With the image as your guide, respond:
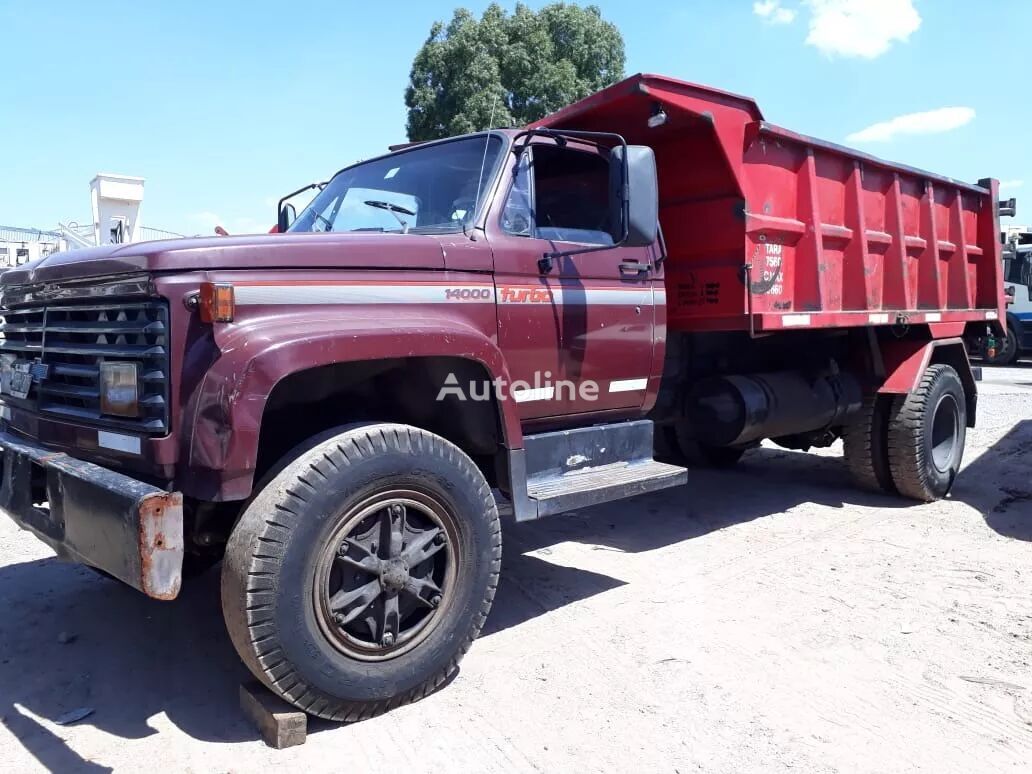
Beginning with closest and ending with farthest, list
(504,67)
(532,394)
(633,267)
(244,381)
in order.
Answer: (244,381) < (532,394) < (633,267) < (504,67)

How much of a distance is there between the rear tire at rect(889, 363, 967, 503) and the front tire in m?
4.15

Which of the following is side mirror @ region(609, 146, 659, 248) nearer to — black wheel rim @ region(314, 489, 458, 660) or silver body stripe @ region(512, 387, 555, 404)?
silver body stripe @ region(512, 387, 555, 404)

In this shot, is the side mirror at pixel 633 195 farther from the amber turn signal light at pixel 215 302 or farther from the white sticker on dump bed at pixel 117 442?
the white sticker on dump bed at pixel 117 442

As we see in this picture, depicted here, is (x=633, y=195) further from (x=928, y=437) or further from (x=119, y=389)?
(x=928, y=437)

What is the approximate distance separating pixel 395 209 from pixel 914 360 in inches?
175

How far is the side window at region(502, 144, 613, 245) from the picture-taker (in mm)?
3838

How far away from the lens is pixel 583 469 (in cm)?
407

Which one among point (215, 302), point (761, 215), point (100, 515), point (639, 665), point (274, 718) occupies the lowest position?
point (639, 665)

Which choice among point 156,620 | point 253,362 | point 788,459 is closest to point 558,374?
point 253,362

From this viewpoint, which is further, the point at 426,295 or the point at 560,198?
the point at 560,198

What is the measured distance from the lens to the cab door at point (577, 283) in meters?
3.74

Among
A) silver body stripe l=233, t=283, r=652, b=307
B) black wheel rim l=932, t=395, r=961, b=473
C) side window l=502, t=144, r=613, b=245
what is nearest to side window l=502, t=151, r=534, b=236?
side window l=502, t=144, r=613, b=245

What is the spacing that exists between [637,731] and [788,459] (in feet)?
18.9

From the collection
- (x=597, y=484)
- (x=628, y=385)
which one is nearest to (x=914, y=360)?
(x=628, y=385)
